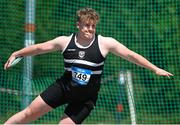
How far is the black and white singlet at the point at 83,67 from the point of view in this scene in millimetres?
5500

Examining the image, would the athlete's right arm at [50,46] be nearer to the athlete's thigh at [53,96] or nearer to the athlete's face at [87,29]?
the athlete's face at [87,29]

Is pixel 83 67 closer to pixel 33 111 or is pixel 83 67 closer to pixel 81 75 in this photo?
pixel 81 75

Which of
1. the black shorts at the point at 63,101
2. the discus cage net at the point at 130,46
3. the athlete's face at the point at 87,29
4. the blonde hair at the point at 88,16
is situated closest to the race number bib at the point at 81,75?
the black shorts at the point at 63,101

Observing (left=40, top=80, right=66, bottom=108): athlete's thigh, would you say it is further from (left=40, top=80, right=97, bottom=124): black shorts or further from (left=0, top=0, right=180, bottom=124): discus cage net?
(left=0, top=0, right=180, bottom=124): discus cage net

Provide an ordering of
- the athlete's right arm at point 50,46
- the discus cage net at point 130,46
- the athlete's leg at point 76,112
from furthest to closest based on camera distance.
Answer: the discus cage net at point 130,46 < the athlete's right arm at point 50,46 < the athlete's leg at point 76,112

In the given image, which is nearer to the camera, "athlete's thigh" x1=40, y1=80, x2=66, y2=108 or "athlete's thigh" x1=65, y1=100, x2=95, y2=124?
"athlete's thigh" x1=65, y1=100, x2=95, y2=124

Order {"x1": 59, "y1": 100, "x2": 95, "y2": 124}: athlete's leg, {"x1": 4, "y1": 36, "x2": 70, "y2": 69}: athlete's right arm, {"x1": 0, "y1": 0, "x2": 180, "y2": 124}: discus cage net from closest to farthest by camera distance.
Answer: {"x1": 59, "y1": 100, "x2": 95, "y2": 124}: athlete's leg < {"x1": 4, "y1": 36, "x2": 70, "y2": 69}: athlete's right arm < {"x1": 0, "y1": 0, "x2": 180, "y2": 124}: discus cage net

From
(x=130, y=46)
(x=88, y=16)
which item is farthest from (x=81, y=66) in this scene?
(x=130, y=46)

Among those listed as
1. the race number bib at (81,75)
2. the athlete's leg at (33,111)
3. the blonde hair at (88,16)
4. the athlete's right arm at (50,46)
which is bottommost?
the athlete's leg at (33,111)

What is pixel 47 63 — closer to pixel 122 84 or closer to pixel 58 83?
pixel 122 84

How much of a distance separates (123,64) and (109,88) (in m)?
0.79

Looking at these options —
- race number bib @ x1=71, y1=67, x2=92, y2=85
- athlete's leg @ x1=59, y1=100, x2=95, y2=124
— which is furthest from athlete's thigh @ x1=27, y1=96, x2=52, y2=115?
race number bib @ x1=71, y1=67, x2=92, y2=85

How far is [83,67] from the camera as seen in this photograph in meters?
5.52

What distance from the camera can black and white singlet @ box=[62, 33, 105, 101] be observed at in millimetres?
5500
